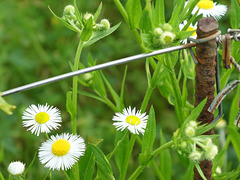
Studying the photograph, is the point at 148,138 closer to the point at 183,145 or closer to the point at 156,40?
the point at 183,145

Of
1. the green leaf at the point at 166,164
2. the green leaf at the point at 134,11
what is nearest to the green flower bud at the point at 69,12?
the green leaf at the point at 134,11

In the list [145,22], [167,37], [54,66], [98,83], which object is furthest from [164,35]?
[54,66]

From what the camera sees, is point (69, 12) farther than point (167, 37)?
Yes

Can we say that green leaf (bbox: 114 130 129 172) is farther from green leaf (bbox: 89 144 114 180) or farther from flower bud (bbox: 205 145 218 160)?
flower bud (bbox: 205 145 218 160)

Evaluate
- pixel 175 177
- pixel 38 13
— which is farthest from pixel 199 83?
pixel 38 13

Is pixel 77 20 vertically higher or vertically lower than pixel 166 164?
higher
